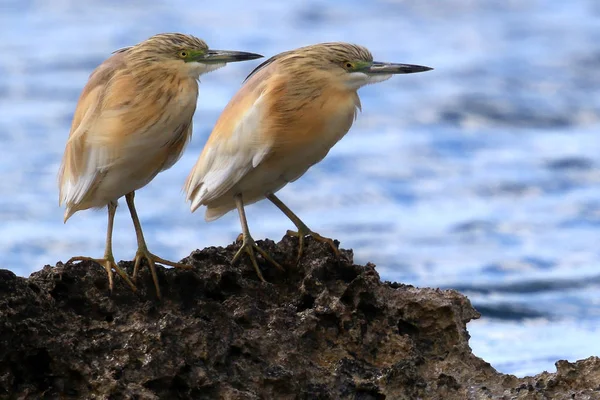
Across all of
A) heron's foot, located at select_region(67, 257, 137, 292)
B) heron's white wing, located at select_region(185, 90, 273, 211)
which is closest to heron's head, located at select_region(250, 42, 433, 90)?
heron's white wing, located at select_region(185, 90, 273, 211)

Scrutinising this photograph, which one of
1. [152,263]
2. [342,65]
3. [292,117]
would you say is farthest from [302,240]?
[342,65]

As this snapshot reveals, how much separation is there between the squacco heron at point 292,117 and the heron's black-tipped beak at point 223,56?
425mm

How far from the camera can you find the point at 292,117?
7.42m

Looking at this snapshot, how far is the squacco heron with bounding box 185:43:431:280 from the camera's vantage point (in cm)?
742

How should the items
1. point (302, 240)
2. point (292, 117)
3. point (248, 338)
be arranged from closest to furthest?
point (248, 338) → point (302, 240) → point (292, 117)

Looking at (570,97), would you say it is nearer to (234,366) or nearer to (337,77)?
(337,77)

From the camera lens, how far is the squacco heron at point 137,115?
6.91m

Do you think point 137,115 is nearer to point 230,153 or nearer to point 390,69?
point 230,153

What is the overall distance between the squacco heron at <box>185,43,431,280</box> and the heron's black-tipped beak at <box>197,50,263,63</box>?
16.7 inches

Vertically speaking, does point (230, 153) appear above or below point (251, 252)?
above

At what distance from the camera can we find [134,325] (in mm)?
6156

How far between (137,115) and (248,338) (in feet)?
4.18

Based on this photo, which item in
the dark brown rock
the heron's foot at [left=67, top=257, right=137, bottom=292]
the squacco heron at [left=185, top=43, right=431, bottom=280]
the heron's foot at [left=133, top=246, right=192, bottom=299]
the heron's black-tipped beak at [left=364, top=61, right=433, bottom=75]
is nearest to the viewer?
the dark brown rock

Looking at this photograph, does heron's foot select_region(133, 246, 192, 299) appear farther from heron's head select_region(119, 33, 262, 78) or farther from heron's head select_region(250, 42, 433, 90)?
heron's head select_region(250, 42, 433, 90)
